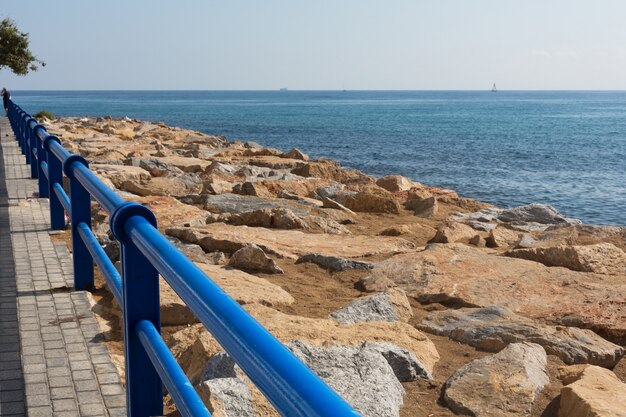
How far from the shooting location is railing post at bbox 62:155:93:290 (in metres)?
5.61

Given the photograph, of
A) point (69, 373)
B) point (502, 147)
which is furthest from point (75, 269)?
point (502, 147)

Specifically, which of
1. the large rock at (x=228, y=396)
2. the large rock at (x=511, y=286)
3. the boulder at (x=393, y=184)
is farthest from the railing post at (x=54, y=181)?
the boulder at (x=393, y=184)

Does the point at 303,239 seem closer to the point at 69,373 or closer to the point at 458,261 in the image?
the point at 458,261

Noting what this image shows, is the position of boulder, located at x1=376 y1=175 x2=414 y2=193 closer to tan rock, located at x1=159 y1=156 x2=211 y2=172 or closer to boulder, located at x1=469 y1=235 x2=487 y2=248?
tan rock, located at x1=159 y1=156 x2=211 y2=172

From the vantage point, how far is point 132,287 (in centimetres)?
295

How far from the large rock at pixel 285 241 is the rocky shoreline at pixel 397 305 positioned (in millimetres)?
23

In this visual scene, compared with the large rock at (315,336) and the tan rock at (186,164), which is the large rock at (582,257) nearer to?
the large rock at (315,336)

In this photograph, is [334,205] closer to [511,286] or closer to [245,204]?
[245,204]

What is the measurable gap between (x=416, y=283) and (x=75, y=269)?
3190mm

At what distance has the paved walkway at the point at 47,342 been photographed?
3805 mm

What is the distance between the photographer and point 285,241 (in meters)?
9.20

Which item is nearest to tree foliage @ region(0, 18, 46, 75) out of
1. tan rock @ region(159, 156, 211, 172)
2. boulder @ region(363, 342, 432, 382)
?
tan rock @ region(159, 156, 211, 172)

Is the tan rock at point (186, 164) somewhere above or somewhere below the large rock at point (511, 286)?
below

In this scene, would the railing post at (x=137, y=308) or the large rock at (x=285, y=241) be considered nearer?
the railing post at (x=137, y=308)
